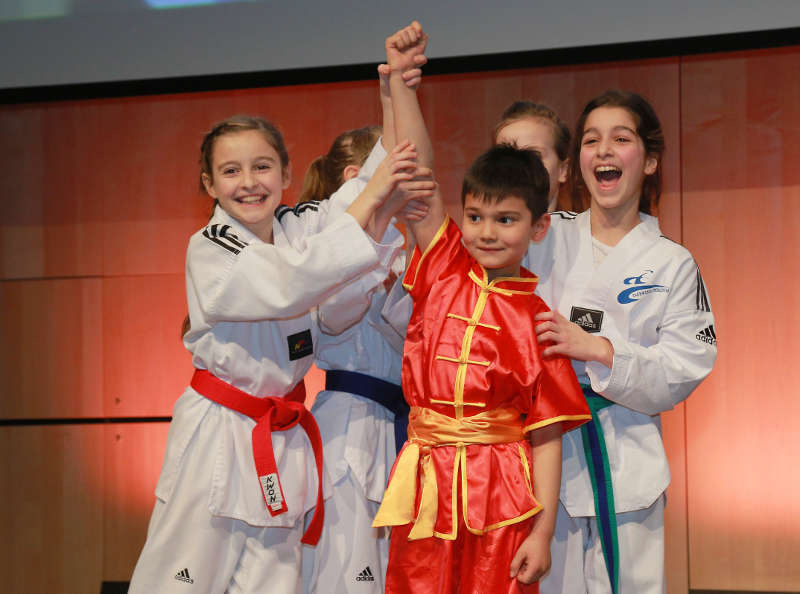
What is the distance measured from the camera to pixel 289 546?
6.21 ft

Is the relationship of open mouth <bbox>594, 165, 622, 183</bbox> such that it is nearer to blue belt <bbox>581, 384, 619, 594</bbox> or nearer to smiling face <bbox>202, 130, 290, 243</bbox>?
blue belt <bbox>581, 384, 619, 594</bbox>

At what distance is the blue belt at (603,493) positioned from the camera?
179 cm

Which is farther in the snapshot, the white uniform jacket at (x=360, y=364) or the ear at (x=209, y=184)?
the ear at (x=209, y=184)

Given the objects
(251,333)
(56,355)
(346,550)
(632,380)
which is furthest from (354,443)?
(56,355)

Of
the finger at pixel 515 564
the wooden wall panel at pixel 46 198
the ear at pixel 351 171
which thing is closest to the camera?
the finger at pixel 515 564

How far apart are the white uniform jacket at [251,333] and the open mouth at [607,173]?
1.95ft

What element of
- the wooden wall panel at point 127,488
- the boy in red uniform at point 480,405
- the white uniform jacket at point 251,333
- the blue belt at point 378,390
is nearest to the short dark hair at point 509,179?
the boy in red uniform at point 480,405

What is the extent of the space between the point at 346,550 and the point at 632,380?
831mm

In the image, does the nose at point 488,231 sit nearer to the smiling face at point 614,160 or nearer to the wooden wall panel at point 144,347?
the smiling face at point 614,160

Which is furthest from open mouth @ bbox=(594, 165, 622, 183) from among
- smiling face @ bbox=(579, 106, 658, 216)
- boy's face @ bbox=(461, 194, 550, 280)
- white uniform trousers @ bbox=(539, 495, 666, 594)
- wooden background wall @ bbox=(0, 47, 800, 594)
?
wooden background wall @ bbox=(0, 47, 800, 594)

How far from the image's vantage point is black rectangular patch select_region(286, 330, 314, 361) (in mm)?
1959

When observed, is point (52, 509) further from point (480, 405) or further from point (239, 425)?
point (480, 405)

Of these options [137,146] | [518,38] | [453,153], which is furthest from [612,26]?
[137,146]

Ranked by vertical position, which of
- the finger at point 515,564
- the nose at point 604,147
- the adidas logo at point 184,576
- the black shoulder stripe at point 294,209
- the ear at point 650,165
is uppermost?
the nose at point 604,147
